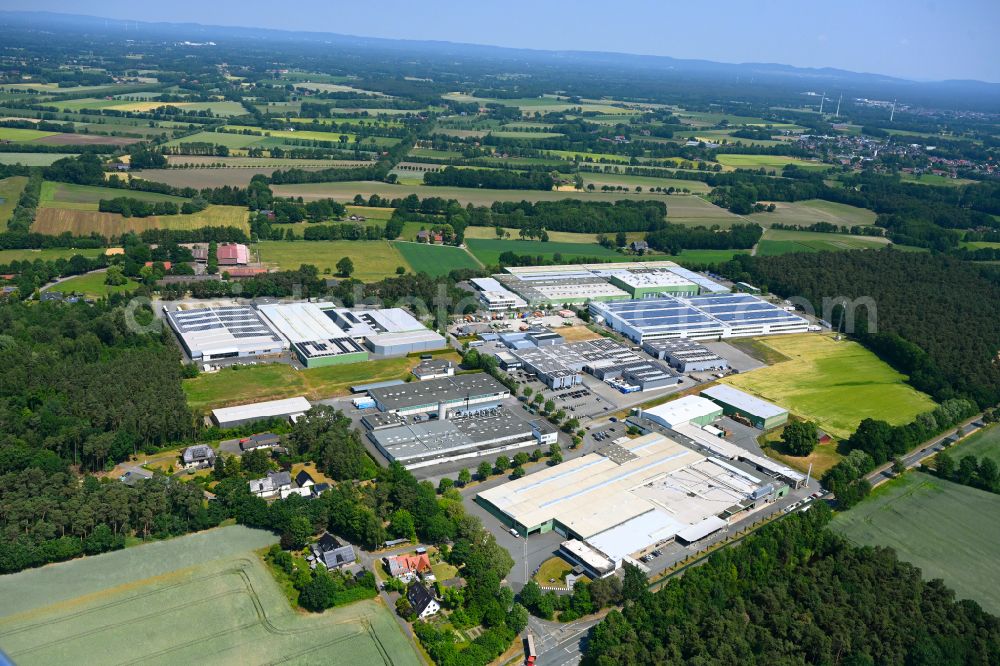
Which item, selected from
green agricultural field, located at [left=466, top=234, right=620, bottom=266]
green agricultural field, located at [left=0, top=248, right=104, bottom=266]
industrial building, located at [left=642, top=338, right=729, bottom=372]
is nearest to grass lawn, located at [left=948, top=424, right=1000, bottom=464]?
industrial building, located at [left=642, top=338, right=729, bottom=372]

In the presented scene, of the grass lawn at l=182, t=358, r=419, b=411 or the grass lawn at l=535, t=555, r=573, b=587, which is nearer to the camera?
the grass lawn at l=535, t=555, r=573, b=587

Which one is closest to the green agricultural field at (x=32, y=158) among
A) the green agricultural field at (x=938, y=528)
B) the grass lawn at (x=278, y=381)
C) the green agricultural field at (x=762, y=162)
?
the grass lawn at (x=278, y=381)

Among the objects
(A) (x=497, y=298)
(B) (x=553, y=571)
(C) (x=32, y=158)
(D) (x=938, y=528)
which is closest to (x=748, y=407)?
(D) (x=938, y=528)

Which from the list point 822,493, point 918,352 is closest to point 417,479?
point 822,493

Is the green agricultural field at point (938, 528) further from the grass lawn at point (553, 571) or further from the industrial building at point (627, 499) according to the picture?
the grass lawn at point (553, 571)

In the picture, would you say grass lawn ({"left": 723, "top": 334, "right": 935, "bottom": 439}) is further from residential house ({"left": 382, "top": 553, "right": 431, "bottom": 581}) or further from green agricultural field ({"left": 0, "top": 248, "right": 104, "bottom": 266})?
green agricultural field ({"left": 0, "top": 248, "right": 104, "bottom": 266})

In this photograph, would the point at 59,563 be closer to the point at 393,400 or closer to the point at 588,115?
the point at 393,400

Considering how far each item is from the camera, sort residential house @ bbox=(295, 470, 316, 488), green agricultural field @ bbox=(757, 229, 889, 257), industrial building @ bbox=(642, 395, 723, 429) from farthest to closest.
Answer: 1. green agricultural field @ bbox=(757, 229, 889, 257)
2. industrial building @ bbox=(642, 395, 723, 429)
3. residential house @ bbox=(295, 470, 316, 488)
